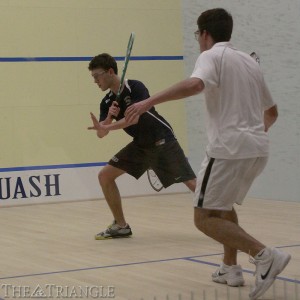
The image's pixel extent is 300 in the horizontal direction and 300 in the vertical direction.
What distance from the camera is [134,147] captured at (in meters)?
5.46

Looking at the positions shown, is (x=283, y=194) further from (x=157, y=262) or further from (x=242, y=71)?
(x=242, y=71)

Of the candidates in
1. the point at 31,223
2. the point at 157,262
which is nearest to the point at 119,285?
the point at 157,262

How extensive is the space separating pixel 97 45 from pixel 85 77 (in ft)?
1.18

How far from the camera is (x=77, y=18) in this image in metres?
8.34

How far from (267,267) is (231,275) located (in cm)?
45

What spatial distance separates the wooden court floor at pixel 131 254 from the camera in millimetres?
3734

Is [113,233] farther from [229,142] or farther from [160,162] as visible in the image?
[229,142]

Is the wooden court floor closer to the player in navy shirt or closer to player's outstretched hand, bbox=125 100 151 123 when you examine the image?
the player in navy shirt

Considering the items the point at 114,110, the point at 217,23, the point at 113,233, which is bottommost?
the point at 113,233

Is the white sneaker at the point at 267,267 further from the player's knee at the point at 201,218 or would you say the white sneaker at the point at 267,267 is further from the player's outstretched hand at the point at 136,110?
the player's outstretched hand at the point at 136,110

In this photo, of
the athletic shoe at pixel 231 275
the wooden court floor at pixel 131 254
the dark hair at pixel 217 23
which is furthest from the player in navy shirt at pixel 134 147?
the dark hair at pixel 217 23

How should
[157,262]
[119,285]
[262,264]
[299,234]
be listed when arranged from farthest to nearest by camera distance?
[299,234]
[157,262]
[119,285]
[262,264]

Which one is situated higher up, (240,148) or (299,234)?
(240,148)

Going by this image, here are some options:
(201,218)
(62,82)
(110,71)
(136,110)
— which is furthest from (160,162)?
(62,82)
